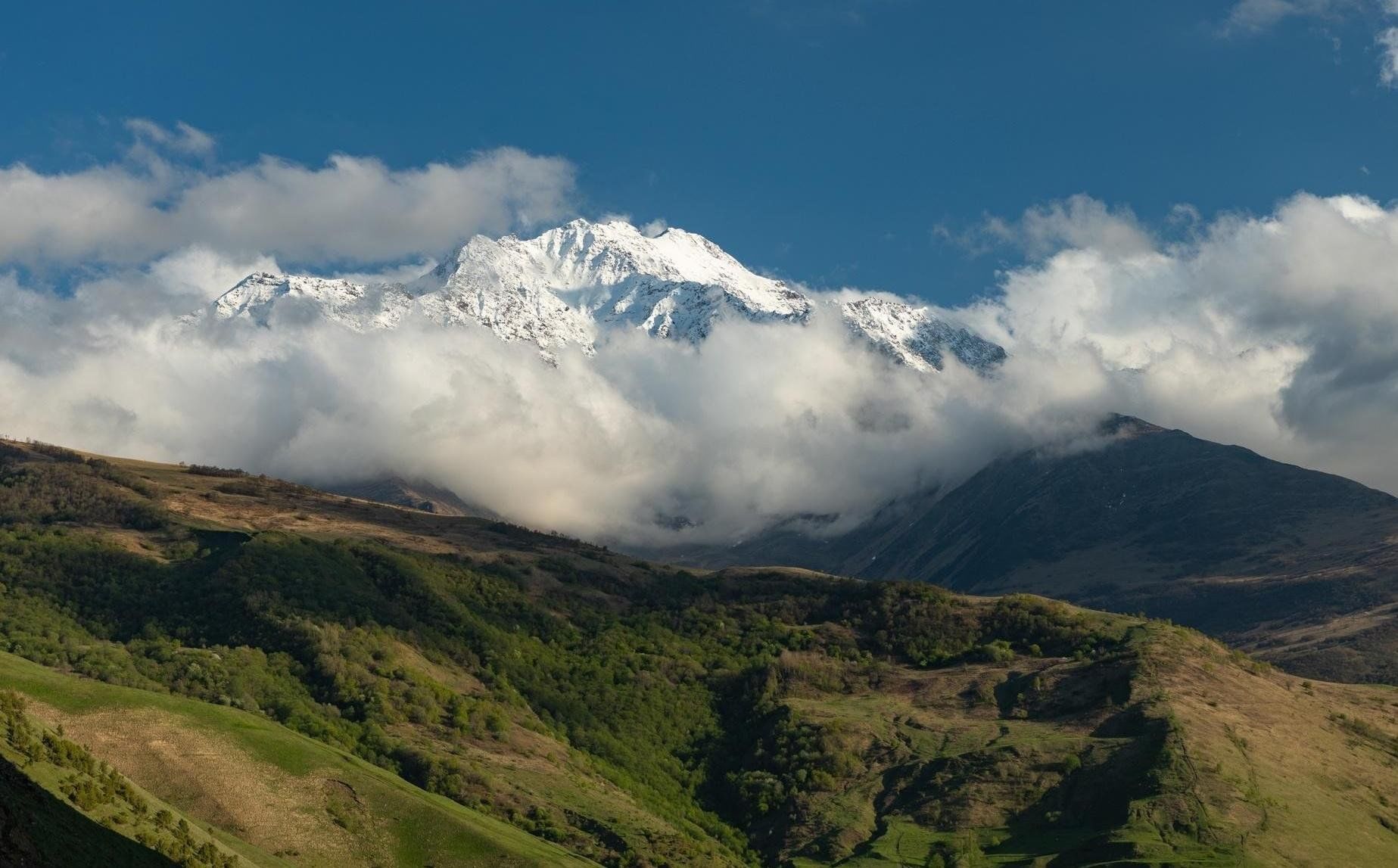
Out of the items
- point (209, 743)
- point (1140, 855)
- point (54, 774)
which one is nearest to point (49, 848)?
point (54, 774)

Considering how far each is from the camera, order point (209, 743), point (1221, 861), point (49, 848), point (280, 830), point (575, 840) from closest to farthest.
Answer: point (49, 848), point (280, 830), point (209, 743), point (1221, 861), point (575, 840)

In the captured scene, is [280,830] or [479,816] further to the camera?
[479,816]

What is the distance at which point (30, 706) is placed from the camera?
538 ft

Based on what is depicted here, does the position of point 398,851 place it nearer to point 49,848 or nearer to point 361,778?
point 361,778

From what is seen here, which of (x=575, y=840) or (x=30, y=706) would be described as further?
(x=575, y=840)

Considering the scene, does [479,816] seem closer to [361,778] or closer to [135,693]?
[361,778]

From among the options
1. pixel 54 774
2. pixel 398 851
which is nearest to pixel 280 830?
pixel 398 851

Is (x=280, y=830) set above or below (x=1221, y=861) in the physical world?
below

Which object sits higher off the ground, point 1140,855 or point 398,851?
point 1140,855

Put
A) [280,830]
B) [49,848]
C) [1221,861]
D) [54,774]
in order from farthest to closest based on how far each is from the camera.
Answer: [1221,861]
[280,830]
[54,774]
[49,848]

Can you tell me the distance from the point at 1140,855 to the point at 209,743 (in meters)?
118

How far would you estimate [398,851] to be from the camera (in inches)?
6550

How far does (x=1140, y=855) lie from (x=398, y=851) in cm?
9463

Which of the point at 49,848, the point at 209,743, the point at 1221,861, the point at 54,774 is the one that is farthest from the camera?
Result: the point at 1221,861
